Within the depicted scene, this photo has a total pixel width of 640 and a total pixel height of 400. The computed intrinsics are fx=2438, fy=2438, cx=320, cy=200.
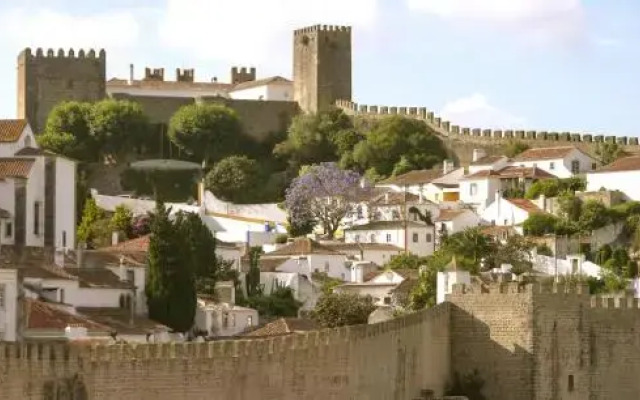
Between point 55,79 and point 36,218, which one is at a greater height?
point 55,79

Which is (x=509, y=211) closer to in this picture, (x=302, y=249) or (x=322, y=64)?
(x=302, y=249)

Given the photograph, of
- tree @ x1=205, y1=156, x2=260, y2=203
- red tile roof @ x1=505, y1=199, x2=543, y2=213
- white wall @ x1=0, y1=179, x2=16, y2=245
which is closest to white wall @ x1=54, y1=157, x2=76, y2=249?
white wall @ x1=0, y1=179, x2=16, y2=245

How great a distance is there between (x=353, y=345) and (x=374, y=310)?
18.1 metres

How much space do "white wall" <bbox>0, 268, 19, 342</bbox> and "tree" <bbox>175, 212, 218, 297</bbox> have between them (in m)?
16.0

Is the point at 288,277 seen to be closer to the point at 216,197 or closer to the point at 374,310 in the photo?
the point at 374,310

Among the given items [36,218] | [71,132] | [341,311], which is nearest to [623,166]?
[71,132]

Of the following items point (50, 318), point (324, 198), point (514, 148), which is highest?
point (514, 148)

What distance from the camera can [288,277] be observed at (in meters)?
68.6

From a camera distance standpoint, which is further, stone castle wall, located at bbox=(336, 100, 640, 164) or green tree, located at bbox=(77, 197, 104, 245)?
stone castle wall, located at bbox=(336, 100, 640, 164)

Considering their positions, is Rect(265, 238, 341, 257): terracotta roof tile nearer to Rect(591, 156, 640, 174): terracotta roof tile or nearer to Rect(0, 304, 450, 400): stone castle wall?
Rect(591, 156, 640, 174): terracotta roof tile

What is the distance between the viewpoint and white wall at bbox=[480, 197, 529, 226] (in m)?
84.1

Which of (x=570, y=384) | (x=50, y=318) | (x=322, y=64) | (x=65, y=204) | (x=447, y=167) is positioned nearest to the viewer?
(x=50, y=318)

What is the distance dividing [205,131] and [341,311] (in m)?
39.9

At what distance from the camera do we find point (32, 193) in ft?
183
